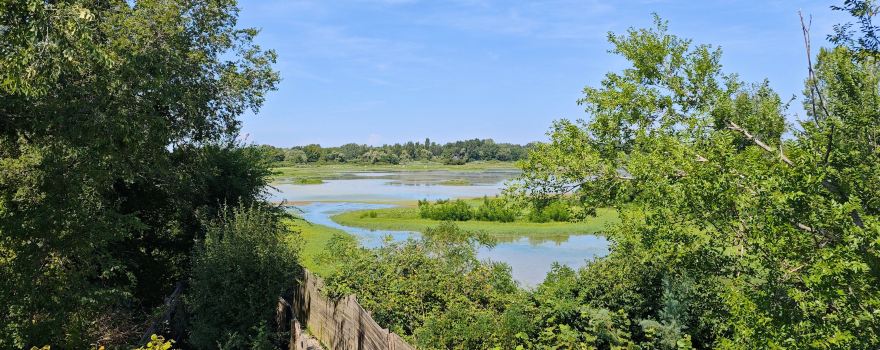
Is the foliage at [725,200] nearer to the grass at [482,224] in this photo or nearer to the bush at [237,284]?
the bush at [237,284]

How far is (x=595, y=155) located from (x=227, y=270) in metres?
7.17

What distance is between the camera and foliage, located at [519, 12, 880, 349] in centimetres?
449

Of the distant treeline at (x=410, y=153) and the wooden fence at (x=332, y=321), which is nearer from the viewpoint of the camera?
the wooden fence at (x=332, y=321)

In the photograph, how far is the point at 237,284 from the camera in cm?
1049

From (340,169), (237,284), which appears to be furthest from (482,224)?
(340,169)

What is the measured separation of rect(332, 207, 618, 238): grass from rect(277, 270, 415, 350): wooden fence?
19.9m

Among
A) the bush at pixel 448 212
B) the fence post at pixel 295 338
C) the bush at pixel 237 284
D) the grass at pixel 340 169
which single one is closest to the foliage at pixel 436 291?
the fence post at pixel 295 338

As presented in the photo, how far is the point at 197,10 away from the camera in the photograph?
50.0 ft

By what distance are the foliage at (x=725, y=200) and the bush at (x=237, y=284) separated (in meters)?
5.34

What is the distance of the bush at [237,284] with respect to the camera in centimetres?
1038

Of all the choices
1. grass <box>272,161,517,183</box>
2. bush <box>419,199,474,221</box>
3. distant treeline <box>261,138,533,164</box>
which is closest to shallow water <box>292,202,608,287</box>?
Result: bush <box>419,199,474,221</box>

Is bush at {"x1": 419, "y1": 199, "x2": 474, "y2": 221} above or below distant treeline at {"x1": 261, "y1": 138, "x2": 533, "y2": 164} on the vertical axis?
below

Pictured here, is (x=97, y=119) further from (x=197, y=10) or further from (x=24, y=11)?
(x=197, y=10)

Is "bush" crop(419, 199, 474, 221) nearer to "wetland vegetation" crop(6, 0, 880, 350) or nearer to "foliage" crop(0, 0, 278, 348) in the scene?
"wetland vegetation" crop(6, 0, 880, 350)
